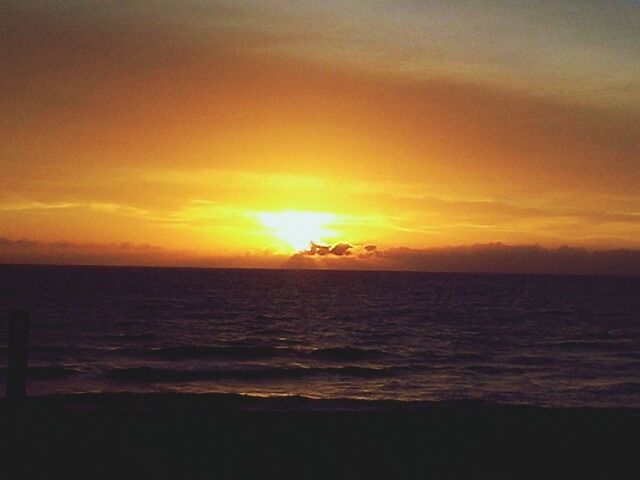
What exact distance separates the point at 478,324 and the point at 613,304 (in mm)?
34058

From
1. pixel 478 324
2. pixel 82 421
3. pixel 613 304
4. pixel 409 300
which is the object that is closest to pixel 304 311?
pixel 478 324

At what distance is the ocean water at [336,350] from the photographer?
27.8 m

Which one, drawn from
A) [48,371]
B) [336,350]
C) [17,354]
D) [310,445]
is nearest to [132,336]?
[336,350]

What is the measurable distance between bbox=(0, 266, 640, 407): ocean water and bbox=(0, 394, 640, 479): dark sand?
14.8 meters

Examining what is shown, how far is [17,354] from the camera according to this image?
788cm

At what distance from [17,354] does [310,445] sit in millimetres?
2941

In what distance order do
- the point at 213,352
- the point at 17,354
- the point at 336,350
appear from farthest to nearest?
the point at 336,350, the point at 213,352, the point at 17,354

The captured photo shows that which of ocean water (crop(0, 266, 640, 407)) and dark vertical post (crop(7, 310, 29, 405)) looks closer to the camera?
dark vertical post (crop(7, 310, 29, 405))

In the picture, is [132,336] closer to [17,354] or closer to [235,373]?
[235,373]

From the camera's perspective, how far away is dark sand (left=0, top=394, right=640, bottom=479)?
710 cm

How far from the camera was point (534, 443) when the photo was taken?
27.0 ft

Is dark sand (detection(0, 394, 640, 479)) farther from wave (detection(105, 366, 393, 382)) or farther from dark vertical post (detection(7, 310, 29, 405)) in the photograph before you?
wave (detection(105, 366, 393, 382))

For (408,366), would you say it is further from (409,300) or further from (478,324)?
(409,300)

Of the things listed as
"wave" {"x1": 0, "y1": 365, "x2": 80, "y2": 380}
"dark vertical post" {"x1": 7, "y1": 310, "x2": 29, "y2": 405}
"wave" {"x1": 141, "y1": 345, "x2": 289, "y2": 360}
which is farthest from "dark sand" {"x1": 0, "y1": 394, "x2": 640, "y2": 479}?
"wave" {"x1": 141, "y1": 345, "x2": 289, "y2": 360}
